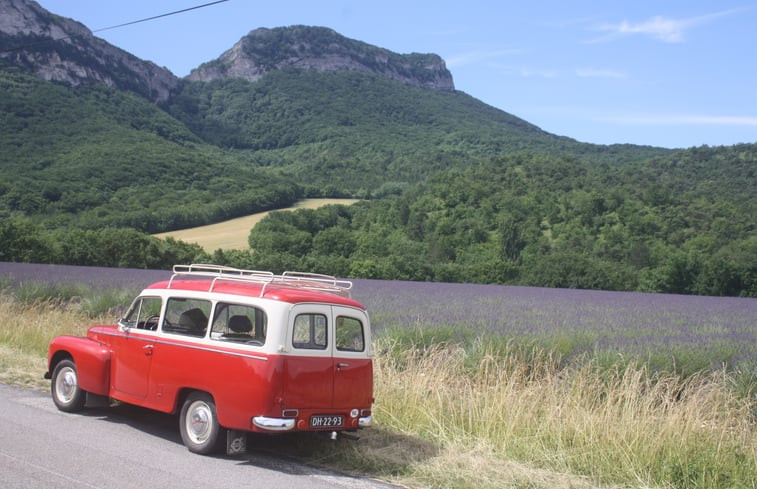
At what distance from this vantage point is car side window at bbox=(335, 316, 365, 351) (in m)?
7.56

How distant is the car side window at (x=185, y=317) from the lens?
786 cm

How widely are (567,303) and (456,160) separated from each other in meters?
90.2

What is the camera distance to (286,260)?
54562 millimetres

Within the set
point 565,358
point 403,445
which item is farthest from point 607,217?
point 403,445

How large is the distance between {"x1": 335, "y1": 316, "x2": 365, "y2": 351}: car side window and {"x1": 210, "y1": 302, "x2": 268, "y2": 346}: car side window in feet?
2.53

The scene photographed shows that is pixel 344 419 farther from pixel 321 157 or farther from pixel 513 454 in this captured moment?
pixel 321 157

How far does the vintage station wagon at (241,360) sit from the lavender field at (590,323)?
191 inches

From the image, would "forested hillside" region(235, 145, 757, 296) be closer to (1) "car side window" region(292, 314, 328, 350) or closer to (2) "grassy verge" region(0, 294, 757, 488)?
(2) "grassy verge" region(0, 294, 757, 488)

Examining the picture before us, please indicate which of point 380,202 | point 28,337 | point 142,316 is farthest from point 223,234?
point 142,316

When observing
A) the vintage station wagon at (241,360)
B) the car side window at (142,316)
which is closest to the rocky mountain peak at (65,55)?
the car side window at (142,316)

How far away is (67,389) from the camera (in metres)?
8.98

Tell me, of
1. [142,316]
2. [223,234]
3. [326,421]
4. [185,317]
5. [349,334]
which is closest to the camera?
[326,421]

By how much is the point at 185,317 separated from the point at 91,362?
1.54 meters

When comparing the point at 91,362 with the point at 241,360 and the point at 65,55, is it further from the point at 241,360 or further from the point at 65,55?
the point at 65,55
